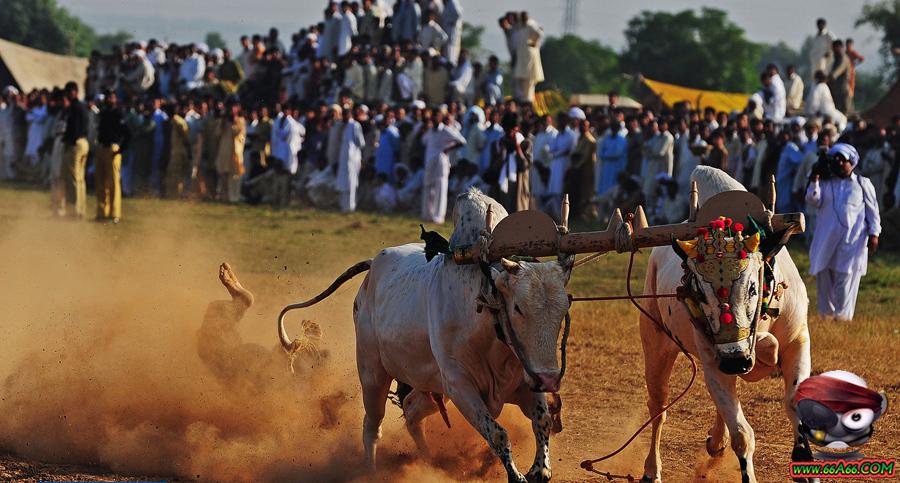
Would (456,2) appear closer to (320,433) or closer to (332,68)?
(332,68)

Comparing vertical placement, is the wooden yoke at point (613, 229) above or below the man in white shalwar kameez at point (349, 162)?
above

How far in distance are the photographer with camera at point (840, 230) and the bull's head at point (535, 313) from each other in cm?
652

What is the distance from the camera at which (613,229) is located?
21.4 feet

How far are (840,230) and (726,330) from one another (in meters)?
7.62

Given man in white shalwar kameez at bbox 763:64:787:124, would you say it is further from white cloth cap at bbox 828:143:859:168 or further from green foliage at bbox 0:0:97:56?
green foliage at bbox 0:0:97:56

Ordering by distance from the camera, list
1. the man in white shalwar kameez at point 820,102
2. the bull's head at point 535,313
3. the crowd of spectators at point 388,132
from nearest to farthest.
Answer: the bull's head at point 535,313, the crowd of spectators at point 388,132, the man in white shalwar kameez at point 820,102

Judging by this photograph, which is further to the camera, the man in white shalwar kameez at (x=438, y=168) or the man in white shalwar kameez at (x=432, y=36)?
the man in white shalwar kameez at (x=432, y=36)

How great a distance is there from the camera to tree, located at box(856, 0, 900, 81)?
56438mm

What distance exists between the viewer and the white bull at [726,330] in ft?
20.3

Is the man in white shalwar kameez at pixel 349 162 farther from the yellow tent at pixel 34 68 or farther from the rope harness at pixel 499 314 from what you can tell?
the rope harness at pixel 499 314

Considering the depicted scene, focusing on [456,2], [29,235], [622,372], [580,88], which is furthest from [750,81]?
[622,372]

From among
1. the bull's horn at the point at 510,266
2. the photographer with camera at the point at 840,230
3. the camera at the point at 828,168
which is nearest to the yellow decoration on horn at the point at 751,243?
the bull's horn at the point at 510,266

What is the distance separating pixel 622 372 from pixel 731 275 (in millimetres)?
5061

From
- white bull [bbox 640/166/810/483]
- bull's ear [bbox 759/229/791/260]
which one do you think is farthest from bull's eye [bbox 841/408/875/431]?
bull's ear [bbox 759/229/791/260]
